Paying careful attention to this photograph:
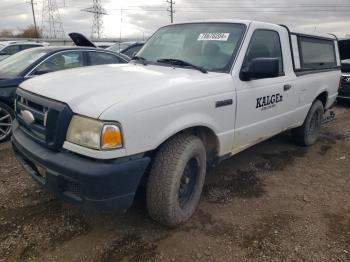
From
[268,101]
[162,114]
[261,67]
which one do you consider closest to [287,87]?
[268,101]

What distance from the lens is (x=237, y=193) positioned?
3.77 meters

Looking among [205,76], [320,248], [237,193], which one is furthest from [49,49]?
[320,248]

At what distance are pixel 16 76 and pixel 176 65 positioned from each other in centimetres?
298

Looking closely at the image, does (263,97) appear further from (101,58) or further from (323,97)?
(101,58)

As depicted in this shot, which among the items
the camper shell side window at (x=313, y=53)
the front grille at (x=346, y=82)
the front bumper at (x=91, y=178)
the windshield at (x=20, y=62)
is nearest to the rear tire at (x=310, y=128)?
the camper shell side window at (x=313, y=53)

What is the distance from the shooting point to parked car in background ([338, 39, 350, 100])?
8.58m

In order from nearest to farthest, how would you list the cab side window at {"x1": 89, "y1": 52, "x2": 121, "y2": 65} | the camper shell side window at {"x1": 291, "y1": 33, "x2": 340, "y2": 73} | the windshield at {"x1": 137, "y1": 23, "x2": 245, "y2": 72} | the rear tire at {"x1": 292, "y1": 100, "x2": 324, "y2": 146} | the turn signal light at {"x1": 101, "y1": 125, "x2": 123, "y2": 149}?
the turn signal light at {"x1": 101, "y1": 125, "x2": 123, "y2": 149} < the windshield at {"x1": 137, "y1": 23, "x2": 245, "y2": 72} < the camper shell side window at {"x1": 291, "y1": 33, "x2": 340, "y2": 73} < the rear tire at {"x1": 292, "y1": 100, "x2": 324, "y2": 146} < the cab side window at {"x1": 89, "y1": 52, "x2": 121, "y2": 65}

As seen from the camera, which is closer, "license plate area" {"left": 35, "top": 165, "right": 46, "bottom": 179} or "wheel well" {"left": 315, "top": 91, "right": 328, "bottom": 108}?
"license plate area" {"left": 35, "top": 165, "right": 46, "bottom": 179}

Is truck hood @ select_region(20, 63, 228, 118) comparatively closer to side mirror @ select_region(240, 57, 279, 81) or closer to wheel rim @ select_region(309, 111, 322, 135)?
side mirror @ select_region(240, 57, 279, 81)

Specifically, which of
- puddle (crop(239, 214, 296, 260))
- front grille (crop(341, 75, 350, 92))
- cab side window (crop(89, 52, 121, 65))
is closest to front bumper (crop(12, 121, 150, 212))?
puddle (crop(239, 214, 296, 260))

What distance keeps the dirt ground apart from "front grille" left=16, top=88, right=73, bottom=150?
83 cm

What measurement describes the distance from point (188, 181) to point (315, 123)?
11.1 ft

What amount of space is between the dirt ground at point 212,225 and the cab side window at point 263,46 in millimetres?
1415

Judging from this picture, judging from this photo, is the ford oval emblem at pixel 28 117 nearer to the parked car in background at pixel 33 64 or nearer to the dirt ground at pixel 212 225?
the dirt ground at pixel 212 225
